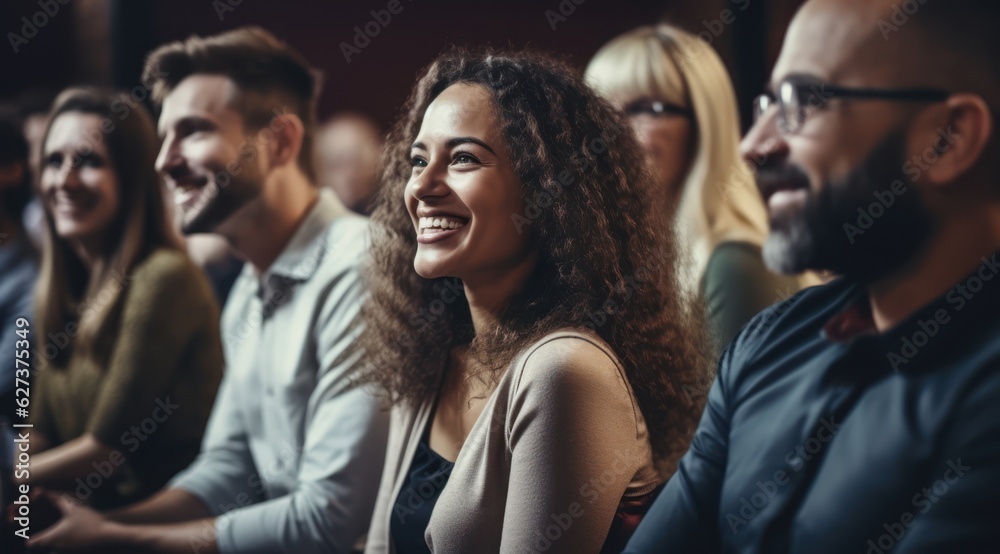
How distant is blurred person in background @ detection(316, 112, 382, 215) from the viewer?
423cm

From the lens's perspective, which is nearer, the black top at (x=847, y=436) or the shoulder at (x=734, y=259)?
the black top at (x=847, y=436)

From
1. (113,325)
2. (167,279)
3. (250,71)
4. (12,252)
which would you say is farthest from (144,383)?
(250,71)

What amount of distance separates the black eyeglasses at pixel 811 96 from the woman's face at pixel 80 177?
231cm

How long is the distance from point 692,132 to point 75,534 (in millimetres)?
2040

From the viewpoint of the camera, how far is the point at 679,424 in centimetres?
191

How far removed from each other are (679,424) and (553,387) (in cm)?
40

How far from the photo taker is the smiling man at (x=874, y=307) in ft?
3.94

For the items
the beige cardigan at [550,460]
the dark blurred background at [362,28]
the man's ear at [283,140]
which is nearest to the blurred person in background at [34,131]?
the dark blurred background at [362,28]

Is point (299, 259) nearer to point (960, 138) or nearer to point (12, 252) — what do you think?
point (12, 252)

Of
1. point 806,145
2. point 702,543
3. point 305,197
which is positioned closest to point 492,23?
point 305,197

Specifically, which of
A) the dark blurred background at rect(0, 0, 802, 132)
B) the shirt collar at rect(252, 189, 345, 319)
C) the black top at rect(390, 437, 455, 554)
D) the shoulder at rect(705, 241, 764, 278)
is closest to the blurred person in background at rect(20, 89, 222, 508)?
the dark blurred background at rect(0, 0, 802, 132)

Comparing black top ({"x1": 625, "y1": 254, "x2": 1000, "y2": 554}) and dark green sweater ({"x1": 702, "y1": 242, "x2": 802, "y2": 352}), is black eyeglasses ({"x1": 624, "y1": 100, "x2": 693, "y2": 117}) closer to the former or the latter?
dark green sweater ({"x1": 702, "y1": 242, "x2": 802, "y2": 352})

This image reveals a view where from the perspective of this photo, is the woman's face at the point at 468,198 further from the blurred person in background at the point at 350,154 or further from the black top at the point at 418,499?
the blurred person in background at the point at 350,154

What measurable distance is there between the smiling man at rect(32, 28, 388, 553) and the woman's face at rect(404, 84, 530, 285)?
655 mm
